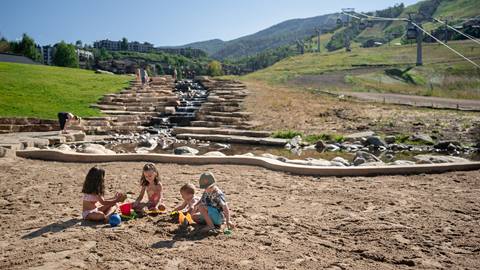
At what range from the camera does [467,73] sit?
38.0m

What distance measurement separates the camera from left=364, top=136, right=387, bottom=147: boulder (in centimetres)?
1367

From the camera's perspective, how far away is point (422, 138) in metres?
13.9

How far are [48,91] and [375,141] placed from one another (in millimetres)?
14430

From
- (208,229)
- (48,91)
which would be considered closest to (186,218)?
(208,229)

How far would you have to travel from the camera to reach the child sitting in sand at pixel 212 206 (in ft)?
16.9

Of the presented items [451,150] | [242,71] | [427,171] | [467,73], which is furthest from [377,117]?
[242,71]

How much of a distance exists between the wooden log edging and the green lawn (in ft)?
20.5

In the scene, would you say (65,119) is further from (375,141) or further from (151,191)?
(375,141)

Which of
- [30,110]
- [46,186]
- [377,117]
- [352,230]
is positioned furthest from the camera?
[377,117]

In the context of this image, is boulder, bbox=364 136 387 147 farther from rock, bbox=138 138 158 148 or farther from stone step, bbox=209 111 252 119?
A: rock, bbox=138 138 158 148

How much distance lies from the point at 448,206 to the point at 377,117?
11.6m

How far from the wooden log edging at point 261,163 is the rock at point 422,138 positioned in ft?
17.1

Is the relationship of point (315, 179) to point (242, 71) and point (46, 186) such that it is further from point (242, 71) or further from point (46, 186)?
point (242, 71)

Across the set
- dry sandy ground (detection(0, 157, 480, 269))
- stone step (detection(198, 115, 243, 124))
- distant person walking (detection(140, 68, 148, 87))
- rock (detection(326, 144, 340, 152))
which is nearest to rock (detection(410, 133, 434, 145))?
rock (detection(326, 144, 340, 152))
